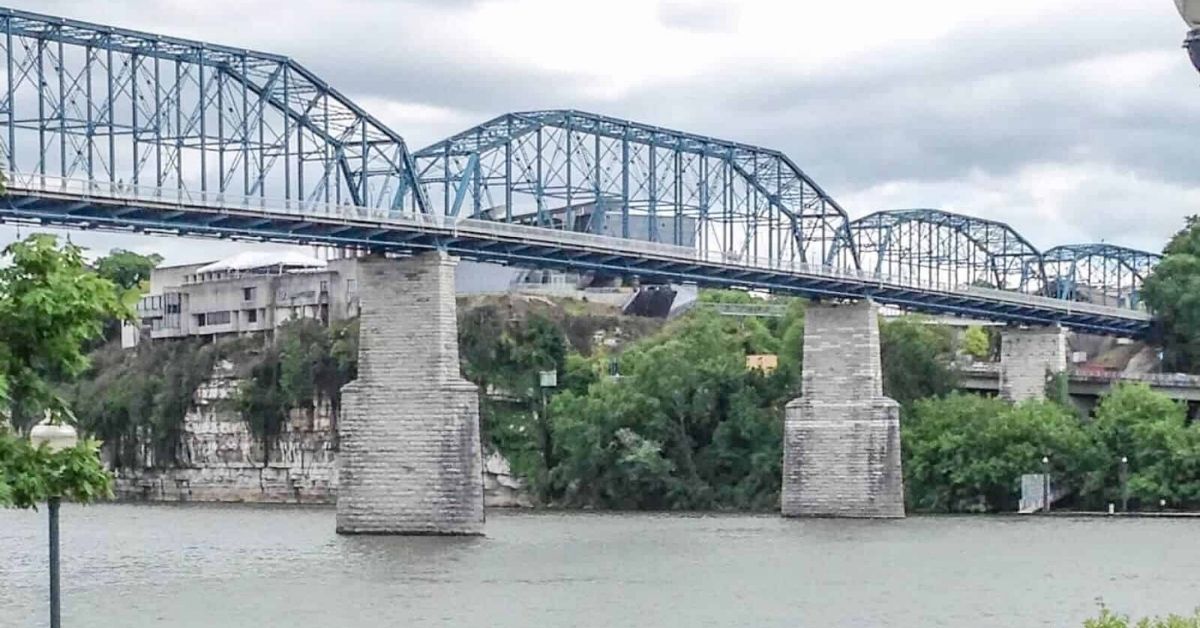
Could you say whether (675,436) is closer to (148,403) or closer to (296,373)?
(296,373)

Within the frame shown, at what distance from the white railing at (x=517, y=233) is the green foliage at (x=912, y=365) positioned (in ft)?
10.2

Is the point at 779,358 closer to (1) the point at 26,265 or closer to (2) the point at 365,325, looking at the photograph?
(2) the point at 365,325

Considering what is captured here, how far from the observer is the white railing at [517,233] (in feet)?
257

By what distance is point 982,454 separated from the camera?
117 m

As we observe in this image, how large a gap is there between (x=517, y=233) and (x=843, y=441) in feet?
69.6

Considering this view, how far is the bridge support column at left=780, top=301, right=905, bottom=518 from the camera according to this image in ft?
359

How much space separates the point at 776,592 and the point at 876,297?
53425mm

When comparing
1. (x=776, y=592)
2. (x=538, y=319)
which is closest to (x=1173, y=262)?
(x=538, y=319)

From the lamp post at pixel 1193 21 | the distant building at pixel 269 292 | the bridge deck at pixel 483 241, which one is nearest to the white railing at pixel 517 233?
the bridge deck at pixel 483 241

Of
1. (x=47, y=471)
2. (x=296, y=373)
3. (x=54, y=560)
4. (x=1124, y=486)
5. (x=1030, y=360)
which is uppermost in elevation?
(x=1030, y=360)

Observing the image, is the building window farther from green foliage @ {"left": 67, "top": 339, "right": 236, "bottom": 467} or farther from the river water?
the river water

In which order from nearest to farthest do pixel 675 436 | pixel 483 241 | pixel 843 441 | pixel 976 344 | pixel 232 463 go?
1. pixel 483 241
2. pixel 843 441
3. pixel 675 436
4. pixel 232 463
5. pixel 976 344

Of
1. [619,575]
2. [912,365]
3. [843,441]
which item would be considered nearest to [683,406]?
[912,365]

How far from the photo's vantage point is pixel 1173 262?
144 m
